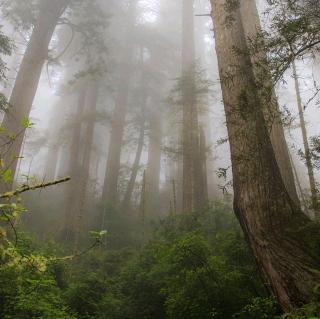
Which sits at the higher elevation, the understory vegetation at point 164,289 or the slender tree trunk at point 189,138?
the slender tree trunk at point 189,138

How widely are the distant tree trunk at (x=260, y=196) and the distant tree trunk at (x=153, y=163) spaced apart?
14.2 m

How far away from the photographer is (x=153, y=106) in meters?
24.9

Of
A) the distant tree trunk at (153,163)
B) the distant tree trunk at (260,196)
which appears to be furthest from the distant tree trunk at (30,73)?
the distant tree trunk at (153,163)

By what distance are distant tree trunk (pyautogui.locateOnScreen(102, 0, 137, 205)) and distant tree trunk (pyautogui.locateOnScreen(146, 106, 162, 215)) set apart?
1.82 m

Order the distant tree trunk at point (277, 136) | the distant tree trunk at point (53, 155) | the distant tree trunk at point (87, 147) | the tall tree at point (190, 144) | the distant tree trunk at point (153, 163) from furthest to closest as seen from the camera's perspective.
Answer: the distant tree trunk at point (53, 155) < the distant tree trunk at point (153, 163) < the distant tree trunk at point (87, 147) < the tall tree at point (190, 144) < the distant tree trunk at point (277, 136)

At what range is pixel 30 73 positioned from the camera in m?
13.7

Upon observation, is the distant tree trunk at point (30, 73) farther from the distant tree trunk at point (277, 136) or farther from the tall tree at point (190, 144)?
the distant tree trunk at point (277, 136)

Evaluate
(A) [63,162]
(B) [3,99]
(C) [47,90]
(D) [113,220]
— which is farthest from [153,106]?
(C) [47,90]

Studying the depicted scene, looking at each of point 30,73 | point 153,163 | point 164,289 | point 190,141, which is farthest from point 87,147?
point 164,289

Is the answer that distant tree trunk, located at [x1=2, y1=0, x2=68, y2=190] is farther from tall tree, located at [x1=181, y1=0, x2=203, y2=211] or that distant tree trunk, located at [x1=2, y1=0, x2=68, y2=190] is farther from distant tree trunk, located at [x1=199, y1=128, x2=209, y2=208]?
distant tree trunk, located at [x1=199, y1=128, x2=209, y2=208]

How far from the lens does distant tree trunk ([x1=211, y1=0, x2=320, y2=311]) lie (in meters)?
4.54

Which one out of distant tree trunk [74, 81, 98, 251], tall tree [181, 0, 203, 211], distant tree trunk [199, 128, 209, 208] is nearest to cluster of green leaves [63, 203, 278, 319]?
distant tree trunk [199, 128, 209, 208]

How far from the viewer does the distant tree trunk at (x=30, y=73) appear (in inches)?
490

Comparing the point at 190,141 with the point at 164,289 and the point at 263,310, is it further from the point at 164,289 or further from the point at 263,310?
the point at 263,310
